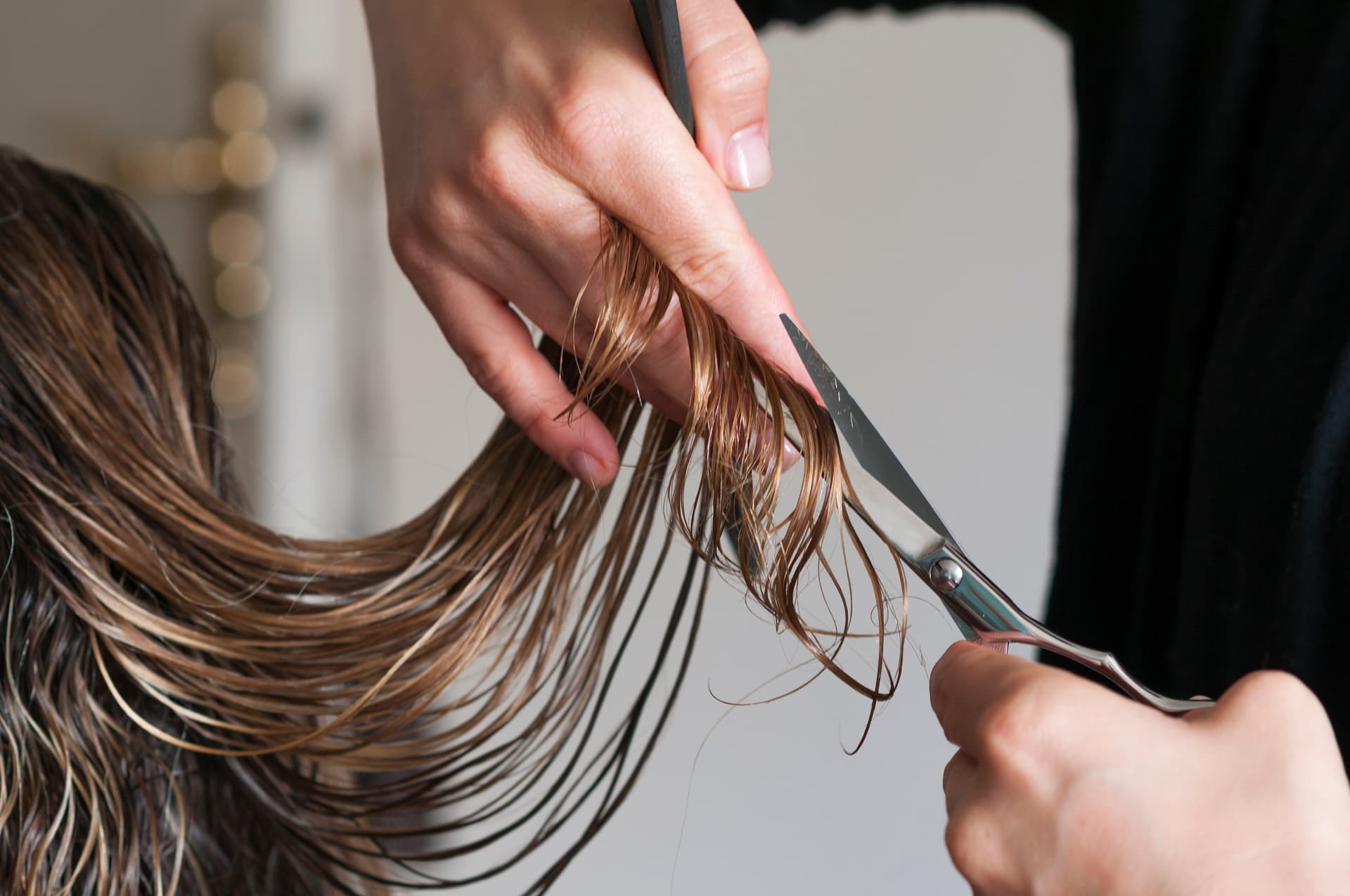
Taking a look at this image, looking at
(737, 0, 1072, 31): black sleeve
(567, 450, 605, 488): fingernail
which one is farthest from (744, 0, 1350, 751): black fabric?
(567, 450, 605, 488): fingernail

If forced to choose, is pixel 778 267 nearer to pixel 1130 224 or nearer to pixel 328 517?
pixel 1130 224

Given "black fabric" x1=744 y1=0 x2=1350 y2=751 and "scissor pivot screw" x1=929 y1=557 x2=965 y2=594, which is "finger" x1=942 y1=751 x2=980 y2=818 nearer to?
"scissor pivot screw" x1=929 y1=557 x2=965 y2=594

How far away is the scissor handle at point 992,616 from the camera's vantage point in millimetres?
307

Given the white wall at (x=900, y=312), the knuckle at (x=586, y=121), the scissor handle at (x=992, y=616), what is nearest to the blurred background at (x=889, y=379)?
the white wall at (x=900, y=312)

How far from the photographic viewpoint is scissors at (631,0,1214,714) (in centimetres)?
31

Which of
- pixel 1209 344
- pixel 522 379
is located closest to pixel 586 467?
pixel 522 379

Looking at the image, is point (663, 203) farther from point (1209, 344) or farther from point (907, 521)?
point (1209, 344)

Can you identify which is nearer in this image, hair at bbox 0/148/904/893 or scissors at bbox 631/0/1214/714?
scissors at bbox 631/0/1214/714

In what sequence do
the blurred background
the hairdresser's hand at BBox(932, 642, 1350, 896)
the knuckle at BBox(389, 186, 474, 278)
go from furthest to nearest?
the blurred background → the knuckle at BBox(389, 186, 474, 278) → the hairdresser's hand at BBox(932, 642, 1350, 896)

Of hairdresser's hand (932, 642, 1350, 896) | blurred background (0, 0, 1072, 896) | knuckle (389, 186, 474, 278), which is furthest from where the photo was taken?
blurred background (0, 0, 1072, 896)

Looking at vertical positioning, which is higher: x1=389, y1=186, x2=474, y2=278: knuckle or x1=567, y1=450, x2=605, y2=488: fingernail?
x1=389, y1=186, x2=474, y2=278: knuckle

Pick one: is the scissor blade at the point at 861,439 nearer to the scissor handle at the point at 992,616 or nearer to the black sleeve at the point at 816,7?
the scissor handle at the point at 992,616

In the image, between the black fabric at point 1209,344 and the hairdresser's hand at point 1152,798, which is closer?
the hairdresser's hand at point 1152,798

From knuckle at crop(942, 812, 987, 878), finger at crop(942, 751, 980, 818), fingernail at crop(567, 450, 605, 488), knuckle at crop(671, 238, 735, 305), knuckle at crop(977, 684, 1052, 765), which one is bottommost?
knuckle at crop(942, 812, 987, 878)
